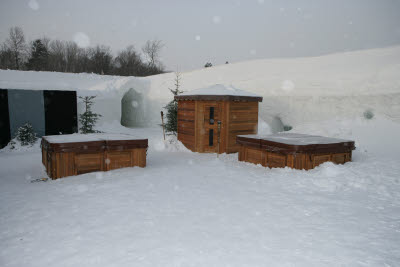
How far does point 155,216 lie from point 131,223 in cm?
42

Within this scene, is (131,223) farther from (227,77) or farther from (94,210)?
(227,77)

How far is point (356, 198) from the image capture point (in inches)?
206

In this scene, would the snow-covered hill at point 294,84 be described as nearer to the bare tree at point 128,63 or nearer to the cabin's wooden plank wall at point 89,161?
the cabin's wooden plank wall at point 89,161

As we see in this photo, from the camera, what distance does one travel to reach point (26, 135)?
37.2 ft

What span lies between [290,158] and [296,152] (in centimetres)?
24

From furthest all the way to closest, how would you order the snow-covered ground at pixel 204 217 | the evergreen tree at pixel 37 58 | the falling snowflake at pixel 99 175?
the evergreen tree at pixel 37 58
the falling snowflake at pixel 99 175
the snow-covered ground at pixel 204 217

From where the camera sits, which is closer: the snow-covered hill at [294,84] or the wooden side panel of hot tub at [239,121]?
the wooden side panel of hot tub at [239,121]

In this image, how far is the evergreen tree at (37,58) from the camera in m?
35.6

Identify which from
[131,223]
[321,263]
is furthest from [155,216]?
[321,263]

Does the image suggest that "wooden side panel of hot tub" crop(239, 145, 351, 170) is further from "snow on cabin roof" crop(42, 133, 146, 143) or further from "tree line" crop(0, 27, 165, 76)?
"tree line" crop(0, 27, 165, 76)

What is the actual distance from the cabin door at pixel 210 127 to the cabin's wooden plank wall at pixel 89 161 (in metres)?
3.32

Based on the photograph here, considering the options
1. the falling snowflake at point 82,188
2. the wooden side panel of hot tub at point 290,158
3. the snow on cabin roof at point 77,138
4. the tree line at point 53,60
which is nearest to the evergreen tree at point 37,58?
the tree line at point 53,60

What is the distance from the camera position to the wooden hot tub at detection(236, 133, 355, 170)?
A: 23.0ft

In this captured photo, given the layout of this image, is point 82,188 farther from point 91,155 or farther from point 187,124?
point 187,124
